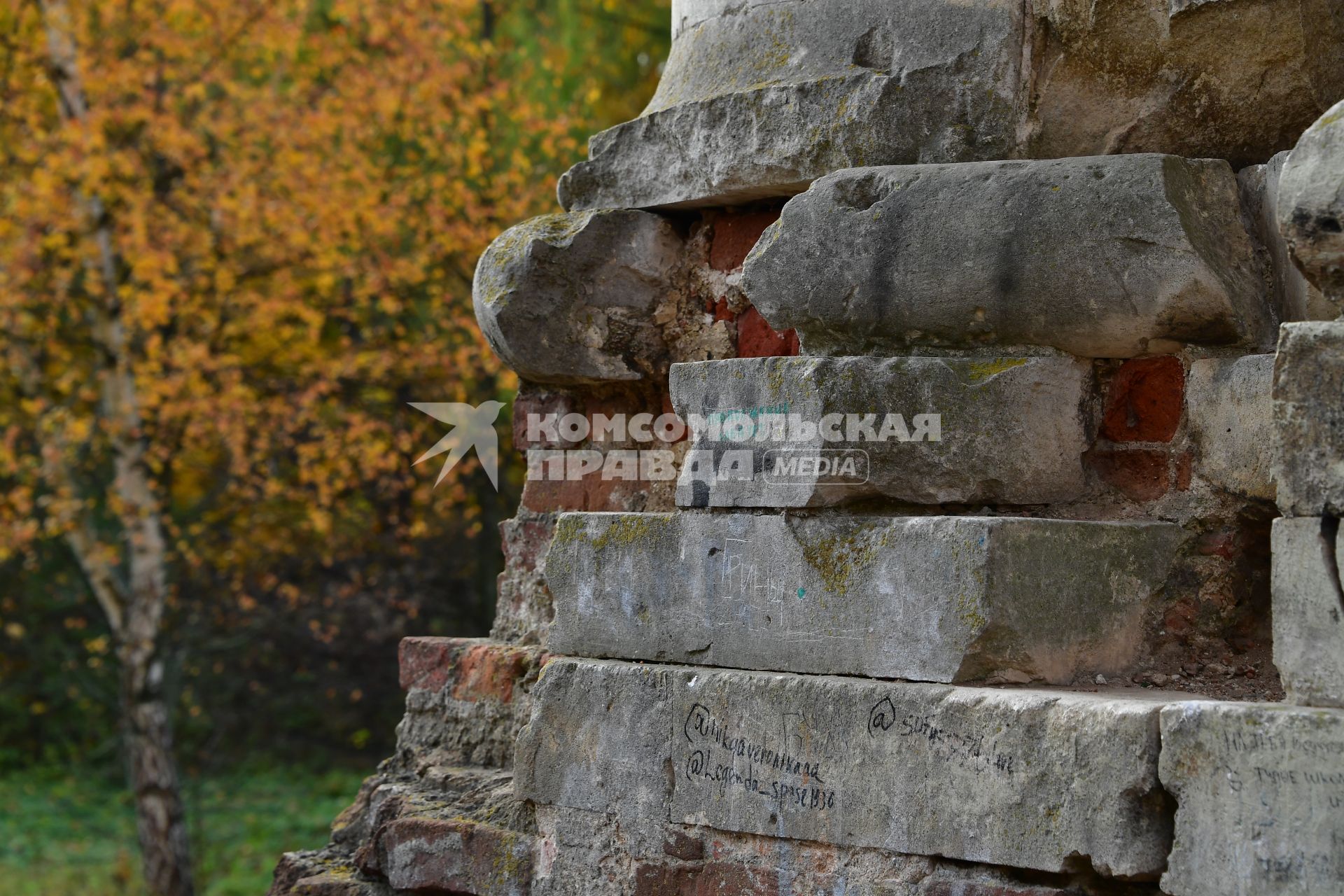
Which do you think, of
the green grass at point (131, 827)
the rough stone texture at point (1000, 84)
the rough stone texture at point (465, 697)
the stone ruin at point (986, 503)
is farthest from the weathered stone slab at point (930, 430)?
the green grass at point (131, 827)

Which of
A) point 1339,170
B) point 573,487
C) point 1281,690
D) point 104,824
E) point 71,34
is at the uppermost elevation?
point 71,34

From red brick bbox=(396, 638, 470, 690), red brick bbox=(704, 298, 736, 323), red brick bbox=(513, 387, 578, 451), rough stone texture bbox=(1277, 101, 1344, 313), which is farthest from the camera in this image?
red brick bbox=(396, 638, 470, 690)

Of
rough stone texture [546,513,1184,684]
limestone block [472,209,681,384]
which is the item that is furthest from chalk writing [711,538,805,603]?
limestone block [472,209,681,384]

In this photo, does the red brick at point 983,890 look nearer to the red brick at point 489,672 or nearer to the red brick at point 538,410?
the red brick at point 489,672

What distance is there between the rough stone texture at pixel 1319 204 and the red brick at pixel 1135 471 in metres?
0.48

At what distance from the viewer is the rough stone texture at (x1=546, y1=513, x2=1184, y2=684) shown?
2.17 m

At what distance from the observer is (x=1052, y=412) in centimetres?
234

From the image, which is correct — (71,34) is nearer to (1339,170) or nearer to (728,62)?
(728,62)

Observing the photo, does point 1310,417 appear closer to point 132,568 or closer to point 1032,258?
point 1032,258

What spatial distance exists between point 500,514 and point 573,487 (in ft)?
25.1

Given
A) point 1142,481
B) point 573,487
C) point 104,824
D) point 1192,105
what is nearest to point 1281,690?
point 1142,481

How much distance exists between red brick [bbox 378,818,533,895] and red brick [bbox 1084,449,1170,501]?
125 centimetres

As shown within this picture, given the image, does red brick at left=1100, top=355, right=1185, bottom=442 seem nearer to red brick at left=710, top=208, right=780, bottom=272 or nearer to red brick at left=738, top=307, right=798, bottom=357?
red brick at left=738, top=307, right=798, bottom=357

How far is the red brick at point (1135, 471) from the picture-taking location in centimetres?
237
